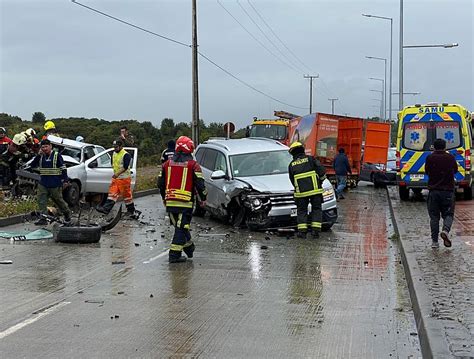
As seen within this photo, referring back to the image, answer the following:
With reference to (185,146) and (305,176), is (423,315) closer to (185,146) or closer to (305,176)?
(185,146)

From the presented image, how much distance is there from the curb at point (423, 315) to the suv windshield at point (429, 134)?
36.1 feet

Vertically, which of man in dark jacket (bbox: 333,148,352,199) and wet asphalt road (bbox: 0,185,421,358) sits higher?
man in dark jacket (bbox: 333,148,352,199)

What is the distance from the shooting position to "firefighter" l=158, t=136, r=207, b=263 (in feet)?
33.7

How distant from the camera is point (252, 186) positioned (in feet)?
44.7

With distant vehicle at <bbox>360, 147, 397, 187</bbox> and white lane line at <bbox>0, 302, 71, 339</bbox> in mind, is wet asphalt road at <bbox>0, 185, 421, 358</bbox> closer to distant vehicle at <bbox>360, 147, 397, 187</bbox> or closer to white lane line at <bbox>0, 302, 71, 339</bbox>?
white lane line at <bbox>0, 302, 71, 339</bbox>

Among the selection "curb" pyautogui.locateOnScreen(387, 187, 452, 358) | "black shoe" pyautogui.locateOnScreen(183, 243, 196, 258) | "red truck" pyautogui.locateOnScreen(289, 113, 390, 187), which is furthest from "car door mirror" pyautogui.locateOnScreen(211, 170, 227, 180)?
"red truck" pyautogui.locateOnScreen(289, 113, 390, 187)

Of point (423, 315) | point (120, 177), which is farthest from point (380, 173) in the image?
point (423, 315)

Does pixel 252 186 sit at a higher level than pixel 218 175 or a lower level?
lower

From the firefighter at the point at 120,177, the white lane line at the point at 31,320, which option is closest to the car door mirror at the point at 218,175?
the firefighter at the point at 120,177

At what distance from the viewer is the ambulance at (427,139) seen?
20812mm

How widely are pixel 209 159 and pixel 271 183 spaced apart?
2.80 meters

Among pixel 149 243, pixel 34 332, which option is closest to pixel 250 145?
pixel 149 243

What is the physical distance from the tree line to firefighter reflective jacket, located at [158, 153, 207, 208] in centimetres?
3112

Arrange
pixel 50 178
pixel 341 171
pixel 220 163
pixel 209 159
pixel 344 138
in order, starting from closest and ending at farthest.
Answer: pixel 50 178
pixel 220 163
pixel 209 159
pixel 341 171
pixel 344 138
